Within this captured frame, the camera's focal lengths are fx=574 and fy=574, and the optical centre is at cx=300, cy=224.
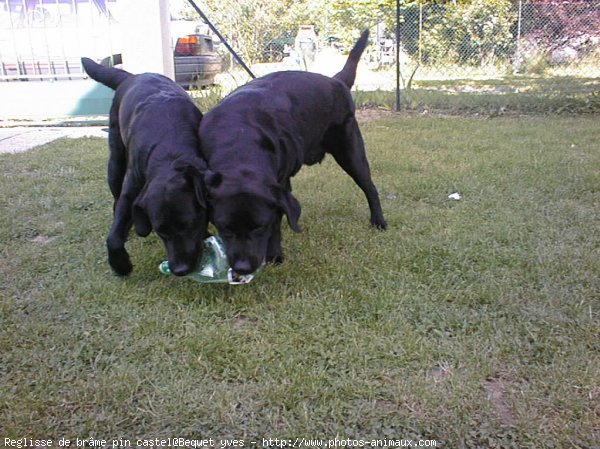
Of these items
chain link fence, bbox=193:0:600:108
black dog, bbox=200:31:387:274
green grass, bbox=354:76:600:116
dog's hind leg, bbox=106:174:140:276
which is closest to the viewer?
black dog, bbox=200:31:387:274

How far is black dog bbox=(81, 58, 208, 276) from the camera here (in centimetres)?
257

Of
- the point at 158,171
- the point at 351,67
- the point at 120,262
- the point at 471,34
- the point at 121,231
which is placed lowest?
the point at 120,262

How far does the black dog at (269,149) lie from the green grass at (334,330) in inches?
12.1

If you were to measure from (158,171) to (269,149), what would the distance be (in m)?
0.56

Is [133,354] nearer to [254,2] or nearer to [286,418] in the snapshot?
[286,418]

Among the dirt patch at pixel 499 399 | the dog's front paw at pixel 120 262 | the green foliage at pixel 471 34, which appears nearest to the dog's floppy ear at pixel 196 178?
the dog's front paw at pixel 120 262

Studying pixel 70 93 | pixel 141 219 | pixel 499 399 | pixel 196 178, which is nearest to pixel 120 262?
pixel 141 219

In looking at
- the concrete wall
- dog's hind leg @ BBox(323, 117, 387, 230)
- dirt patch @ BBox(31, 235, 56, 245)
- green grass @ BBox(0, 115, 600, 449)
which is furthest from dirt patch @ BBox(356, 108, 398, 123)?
dirt patch @ BBox(31, 235, 56, 245)

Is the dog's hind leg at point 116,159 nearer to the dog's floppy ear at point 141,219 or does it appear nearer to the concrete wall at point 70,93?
the dog's floppy ear at point 141,219

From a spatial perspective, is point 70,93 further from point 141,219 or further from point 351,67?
point 141,219

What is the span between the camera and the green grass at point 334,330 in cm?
193

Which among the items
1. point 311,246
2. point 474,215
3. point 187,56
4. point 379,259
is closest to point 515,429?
point 379,259

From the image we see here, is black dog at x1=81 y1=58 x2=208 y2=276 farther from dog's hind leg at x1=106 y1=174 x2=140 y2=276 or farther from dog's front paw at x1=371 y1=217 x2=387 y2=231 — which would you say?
dog's front paw at x1=371 y1=217 x2=387 y2=231

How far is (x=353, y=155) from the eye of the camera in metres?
3.68
